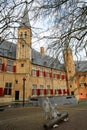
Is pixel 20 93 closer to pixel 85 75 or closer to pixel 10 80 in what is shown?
pixel 10 80

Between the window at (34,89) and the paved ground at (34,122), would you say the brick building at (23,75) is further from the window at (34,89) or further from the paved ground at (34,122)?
the paved ground at (34,122)

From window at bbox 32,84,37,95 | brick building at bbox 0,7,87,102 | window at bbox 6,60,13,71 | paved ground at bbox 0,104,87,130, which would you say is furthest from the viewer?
window at bbox 32,84,37,95

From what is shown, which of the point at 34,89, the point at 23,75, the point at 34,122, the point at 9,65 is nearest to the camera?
the point at 34,122

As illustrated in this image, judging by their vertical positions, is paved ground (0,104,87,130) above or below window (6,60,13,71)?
below

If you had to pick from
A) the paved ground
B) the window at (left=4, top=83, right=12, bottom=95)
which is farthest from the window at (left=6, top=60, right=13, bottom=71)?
the paved ground

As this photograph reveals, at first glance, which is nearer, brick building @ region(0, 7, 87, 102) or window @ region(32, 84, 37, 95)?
brick building @ region(0, 7, 87, 102)

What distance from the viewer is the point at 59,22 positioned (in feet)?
21.1

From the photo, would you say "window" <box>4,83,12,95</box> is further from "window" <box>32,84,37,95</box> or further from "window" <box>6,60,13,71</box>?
"window" <box>32,84,37,95</box>

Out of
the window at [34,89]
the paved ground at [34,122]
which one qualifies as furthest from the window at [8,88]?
the paved ground at [34,122]

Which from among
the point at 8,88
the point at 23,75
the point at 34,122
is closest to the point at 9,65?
the point at 23,75

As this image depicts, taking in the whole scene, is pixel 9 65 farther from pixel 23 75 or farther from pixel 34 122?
pixel 34 122

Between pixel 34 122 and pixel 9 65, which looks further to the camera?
pixel 9 65

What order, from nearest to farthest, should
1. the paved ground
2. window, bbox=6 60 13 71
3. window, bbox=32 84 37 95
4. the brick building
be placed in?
the paved ground < the brick building < window, bbox=6 60 13 71 < window, bbox=32 84 37 95

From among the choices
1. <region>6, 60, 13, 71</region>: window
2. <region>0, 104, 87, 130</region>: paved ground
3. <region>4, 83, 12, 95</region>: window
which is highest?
<region>6, 60, 13, 71</region>: window
